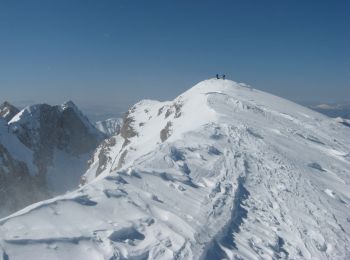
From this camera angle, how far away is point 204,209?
11312 millimetres

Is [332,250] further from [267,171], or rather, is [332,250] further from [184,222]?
[267,171]

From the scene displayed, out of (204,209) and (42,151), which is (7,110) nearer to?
(42,151)

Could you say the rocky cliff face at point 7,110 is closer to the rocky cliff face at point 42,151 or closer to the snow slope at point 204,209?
the rocky cliff face at point 42,151

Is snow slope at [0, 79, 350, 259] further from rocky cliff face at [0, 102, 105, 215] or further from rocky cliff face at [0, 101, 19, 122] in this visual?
rocky cliff face at [0, 101, 19, 122]

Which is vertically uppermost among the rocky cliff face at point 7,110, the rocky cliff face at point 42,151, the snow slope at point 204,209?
the snow slope at point 204,209

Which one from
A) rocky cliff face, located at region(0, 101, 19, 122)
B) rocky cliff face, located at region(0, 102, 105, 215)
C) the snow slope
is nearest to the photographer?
the snow slope

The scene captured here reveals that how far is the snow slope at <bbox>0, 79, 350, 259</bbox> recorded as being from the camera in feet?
27.9

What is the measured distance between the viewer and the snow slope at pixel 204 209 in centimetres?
851

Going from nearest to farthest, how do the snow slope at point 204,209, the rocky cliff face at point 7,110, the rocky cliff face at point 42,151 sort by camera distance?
the snow slope at point 204,209, the rocky cliff face at point 42,151, the rocky cliff face at point 7,110

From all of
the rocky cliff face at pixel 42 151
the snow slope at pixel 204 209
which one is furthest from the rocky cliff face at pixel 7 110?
the snow slope at pixel 204 209

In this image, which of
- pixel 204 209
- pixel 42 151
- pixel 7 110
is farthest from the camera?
pixel 7 110

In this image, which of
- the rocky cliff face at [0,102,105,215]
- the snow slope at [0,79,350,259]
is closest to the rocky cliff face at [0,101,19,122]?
the rocky cliff face at [0,102,105,215]

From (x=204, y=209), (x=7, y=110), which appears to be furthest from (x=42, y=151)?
(x=204, y=209)

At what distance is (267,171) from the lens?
15672 mm
